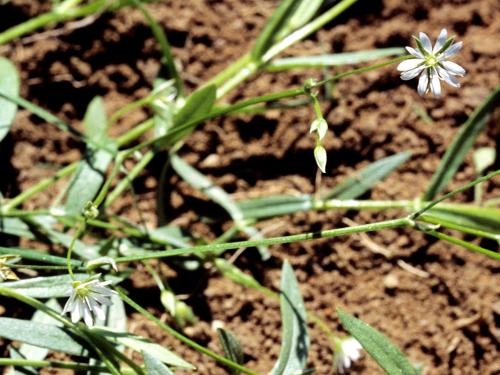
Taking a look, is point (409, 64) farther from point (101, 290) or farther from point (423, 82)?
point (101, 290)

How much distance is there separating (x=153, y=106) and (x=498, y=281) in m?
1.38

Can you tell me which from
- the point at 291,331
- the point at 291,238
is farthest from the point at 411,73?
the point at 291,331

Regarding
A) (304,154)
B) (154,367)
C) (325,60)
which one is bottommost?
(154,367)

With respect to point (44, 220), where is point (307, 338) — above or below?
below

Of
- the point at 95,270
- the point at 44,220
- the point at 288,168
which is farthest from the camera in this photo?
the point at 288,168

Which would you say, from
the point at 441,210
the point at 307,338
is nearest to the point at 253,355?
the point at 307,338

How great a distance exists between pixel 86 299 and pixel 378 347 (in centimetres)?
82

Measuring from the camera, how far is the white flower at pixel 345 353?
2307 mm

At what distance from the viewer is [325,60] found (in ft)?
8.53

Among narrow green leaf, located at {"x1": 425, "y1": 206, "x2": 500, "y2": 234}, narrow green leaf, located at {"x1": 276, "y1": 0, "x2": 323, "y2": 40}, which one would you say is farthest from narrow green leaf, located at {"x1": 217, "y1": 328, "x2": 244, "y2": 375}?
narrow green leaf, located at {"x1": 276, "y1": 0, "x2": 323, "y2": 40}

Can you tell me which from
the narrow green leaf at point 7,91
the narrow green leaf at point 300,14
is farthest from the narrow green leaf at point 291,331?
the narrow green leaf at point 7,91

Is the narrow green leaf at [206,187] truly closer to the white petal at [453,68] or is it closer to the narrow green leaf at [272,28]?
the narrow green leaf at [272,28]

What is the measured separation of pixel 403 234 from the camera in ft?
8.59

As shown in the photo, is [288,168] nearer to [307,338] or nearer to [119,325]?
[307,338]
